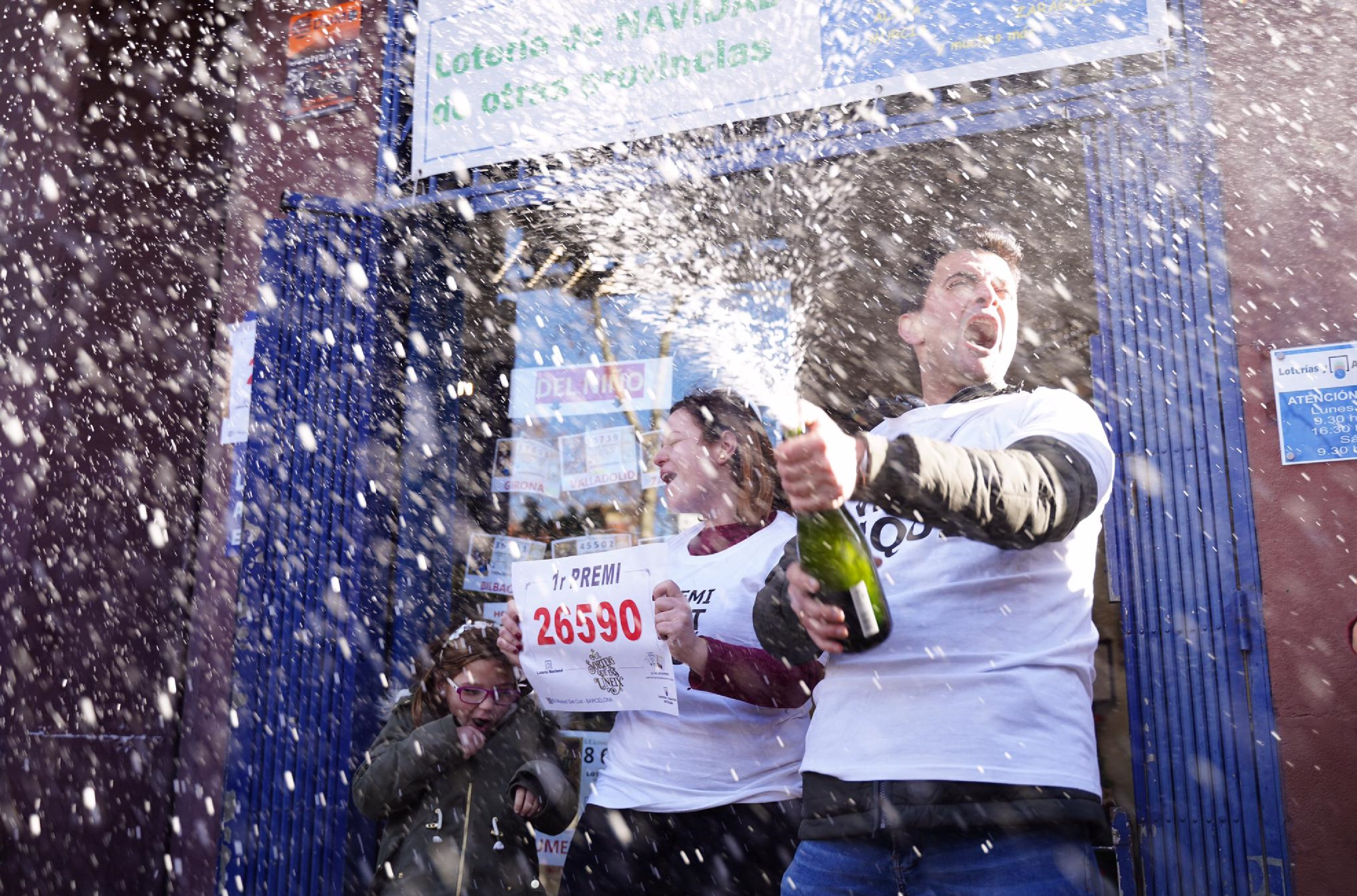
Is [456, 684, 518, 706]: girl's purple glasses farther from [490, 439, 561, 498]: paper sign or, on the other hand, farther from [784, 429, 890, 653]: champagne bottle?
[784, 429, 890, 653]: champagne bottle

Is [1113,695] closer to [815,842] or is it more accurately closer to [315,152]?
[815,842]

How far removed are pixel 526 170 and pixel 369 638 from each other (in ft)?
7.12

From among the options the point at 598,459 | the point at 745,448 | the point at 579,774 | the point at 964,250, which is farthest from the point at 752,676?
the point at 598,459

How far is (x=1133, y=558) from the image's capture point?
366 centimetres

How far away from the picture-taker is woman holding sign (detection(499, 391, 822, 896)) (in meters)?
3.08

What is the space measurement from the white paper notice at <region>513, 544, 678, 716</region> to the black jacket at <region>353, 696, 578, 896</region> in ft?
1.51

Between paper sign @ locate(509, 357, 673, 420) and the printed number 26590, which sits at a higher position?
paper sign @ locate(509, 357, 673, 420)

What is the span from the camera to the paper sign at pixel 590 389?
5441mm

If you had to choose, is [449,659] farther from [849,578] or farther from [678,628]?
[849,578]

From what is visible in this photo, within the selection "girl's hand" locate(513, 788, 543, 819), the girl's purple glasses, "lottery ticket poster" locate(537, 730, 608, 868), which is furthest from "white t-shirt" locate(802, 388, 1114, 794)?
"lottery ticket poster" locate(537, 730, 608, 868)

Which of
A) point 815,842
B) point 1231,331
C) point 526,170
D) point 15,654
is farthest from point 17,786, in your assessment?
point 1231,331

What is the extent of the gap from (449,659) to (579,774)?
1.25 m

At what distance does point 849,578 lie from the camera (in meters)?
2.33

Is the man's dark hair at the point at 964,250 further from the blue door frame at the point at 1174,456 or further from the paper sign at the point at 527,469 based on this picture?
the paper sign at the point at 527,469
